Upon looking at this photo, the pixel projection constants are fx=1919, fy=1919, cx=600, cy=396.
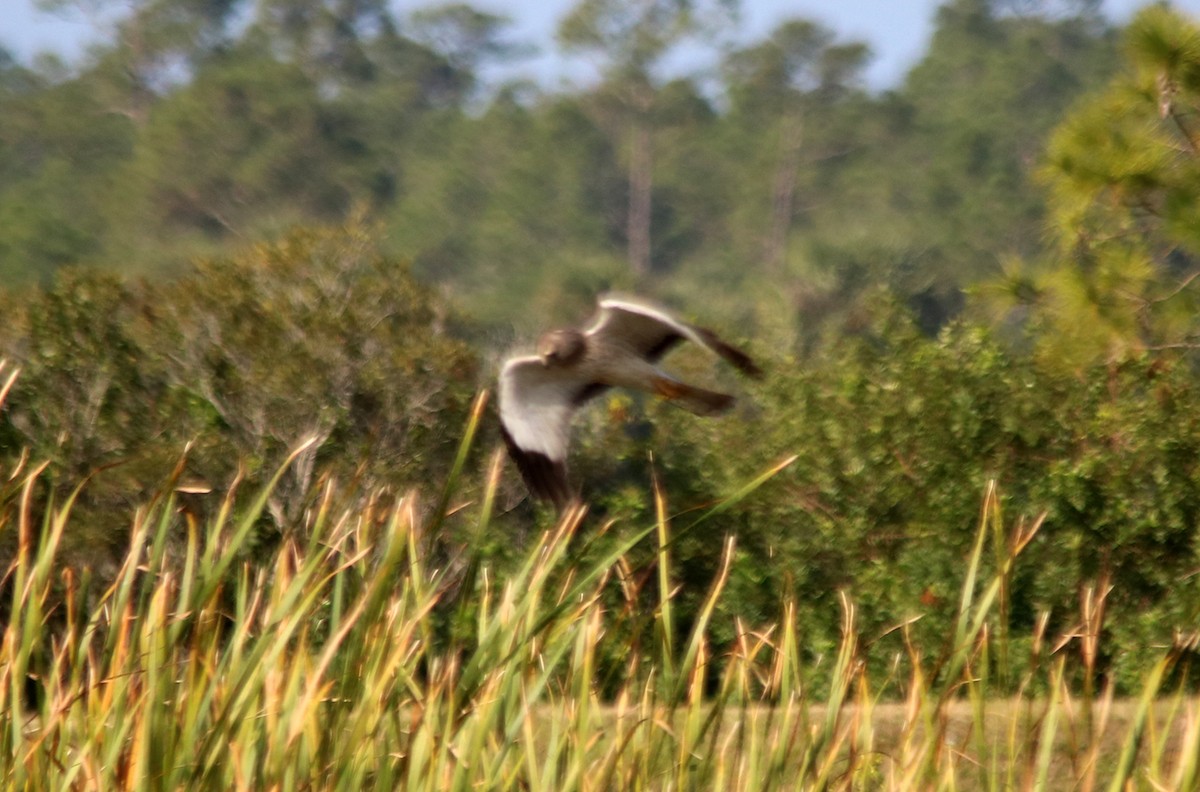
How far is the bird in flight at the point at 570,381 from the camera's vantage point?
6125 millimetres

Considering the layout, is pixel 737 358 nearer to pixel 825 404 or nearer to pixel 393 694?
pixel 393 694

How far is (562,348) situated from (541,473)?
43 cm

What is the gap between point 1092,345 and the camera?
371 inches

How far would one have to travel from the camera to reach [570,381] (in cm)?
660

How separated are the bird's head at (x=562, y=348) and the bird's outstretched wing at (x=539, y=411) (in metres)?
0.05

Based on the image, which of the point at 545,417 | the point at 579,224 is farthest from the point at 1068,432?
the point at 579,224

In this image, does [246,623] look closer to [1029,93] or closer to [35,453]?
[35,453]

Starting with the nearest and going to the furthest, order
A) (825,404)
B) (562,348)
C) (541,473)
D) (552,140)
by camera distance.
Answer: (541,473)
(562,348)
(825,404)
(552,140)

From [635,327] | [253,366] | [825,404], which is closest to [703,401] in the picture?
[635,327]

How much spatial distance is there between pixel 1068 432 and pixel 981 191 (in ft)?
128

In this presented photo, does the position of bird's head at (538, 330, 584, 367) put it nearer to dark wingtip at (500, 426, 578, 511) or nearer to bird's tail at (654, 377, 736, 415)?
dark wingtip at (500, 426, 578, 511)

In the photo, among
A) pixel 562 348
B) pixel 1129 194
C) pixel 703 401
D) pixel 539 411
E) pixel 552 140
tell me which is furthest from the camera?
pixel 552 140

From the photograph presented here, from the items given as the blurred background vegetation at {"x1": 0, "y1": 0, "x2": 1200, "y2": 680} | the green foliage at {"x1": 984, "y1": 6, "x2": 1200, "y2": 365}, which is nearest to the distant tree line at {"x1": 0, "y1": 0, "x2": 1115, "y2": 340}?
the blurred background vegetation at {"x1": 0, "y1": 0, "x2": 1200, "y2": 680}

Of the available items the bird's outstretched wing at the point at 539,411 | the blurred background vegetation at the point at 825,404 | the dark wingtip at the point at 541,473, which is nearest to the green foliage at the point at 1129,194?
the blurred background vegetation at the point at 825,404
